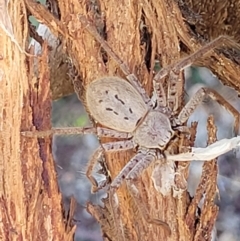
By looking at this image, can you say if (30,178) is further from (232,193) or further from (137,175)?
(232,193)

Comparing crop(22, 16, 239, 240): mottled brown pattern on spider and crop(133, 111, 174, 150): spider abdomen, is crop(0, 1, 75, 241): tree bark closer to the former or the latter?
crop(22, 16, 239, 240): mottled brown pattern on spider

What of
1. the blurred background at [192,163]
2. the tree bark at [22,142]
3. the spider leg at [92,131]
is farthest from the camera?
the blurred background at [192,163]

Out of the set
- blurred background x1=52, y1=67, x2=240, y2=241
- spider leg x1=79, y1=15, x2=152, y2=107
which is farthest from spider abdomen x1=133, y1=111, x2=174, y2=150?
blurred background x1=52, y1=67, x2=240, y2=241

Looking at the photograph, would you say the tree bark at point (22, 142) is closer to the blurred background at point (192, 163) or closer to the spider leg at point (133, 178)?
the spider leg at point (133, 178)

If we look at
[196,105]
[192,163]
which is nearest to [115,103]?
[196,105]

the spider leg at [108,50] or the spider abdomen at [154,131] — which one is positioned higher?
the spider leg at [108,50]

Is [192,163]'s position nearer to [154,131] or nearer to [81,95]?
[154,131]

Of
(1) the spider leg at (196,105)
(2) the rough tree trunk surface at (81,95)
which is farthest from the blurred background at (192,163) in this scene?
(2) the rough tree trunk surface at (81,95)
